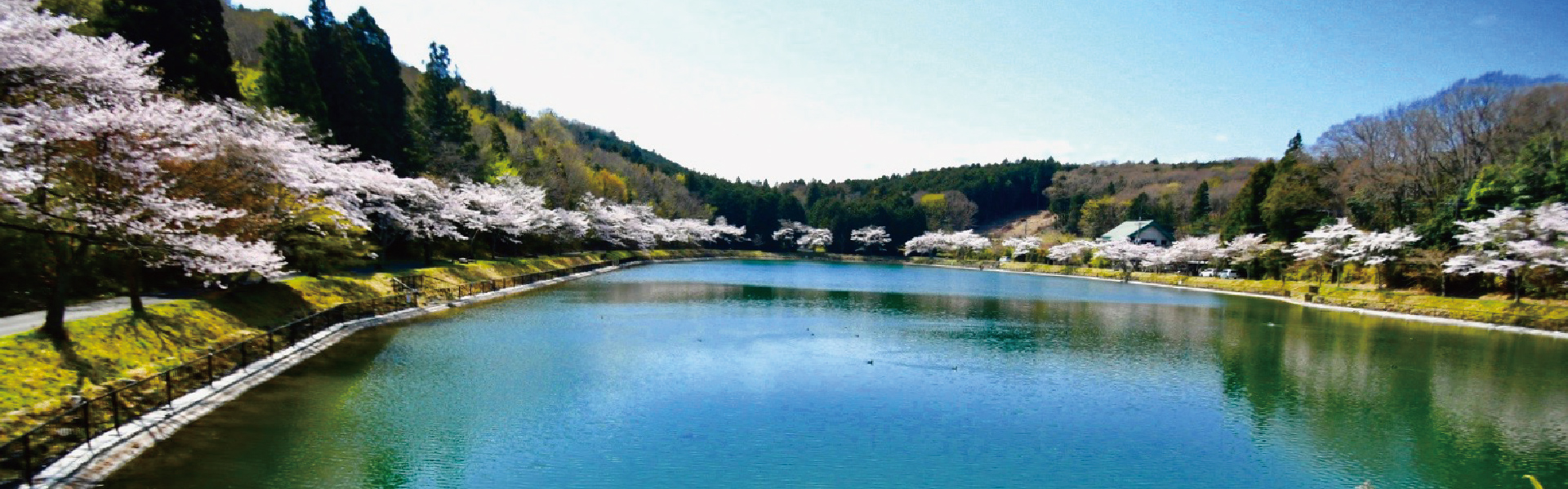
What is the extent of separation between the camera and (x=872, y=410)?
14281 millimetres

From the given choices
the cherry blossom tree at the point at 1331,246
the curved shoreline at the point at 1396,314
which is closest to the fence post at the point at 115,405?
the curved shoreline at the point at 1396,314

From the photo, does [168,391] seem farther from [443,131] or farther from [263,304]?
[443,131]

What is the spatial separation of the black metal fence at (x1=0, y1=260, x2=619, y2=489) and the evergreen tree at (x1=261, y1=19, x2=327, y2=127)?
10.9m

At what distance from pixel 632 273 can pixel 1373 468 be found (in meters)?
45.7

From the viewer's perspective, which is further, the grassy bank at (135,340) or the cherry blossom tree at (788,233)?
the cherry blossom tree at (788,233)

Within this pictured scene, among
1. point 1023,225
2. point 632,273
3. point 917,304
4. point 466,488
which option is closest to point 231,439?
point 466,488

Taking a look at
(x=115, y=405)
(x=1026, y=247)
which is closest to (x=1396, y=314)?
(x=1026, y=247)

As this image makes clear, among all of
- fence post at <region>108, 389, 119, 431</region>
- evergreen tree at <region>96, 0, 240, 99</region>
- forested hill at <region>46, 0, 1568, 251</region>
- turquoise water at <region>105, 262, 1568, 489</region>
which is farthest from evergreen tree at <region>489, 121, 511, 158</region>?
fence post at <region>108, 389, 119, 431</region>

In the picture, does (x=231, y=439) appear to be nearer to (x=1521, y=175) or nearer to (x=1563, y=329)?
(x=1563, y=329)

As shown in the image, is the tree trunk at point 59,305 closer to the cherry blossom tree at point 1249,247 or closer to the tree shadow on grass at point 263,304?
the tree shadow on grass at point 263,304

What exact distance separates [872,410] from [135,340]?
13.9m

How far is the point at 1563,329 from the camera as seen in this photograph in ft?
89.7

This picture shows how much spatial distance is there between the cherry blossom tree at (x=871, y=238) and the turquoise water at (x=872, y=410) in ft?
235

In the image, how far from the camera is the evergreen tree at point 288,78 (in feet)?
89.6
